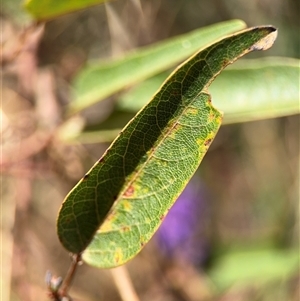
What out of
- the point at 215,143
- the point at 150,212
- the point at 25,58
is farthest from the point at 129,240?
the point at 215,143

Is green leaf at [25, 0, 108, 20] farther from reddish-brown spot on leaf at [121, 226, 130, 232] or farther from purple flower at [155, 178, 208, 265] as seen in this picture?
purple flower at [155, 178, 208, 265]

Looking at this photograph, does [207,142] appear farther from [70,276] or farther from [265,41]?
[70,276]

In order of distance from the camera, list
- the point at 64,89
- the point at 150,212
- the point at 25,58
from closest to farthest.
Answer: the point at 150,212 < the point at 25,58 < the point at 64,89

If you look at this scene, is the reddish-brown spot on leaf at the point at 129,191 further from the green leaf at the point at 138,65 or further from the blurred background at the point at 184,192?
the blurred background at the point at 184,192

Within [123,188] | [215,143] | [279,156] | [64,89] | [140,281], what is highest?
[64,89]

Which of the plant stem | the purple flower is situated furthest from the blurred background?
the plant stem

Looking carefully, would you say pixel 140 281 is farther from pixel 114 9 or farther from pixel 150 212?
pixel 150 212
